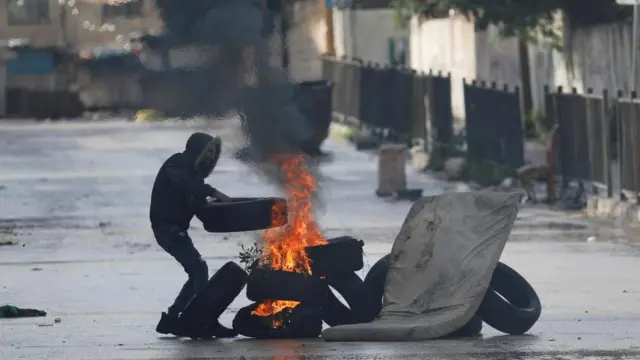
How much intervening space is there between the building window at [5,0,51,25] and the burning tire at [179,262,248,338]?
48.9 meters

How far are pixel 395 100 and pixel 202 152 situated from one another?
74.0ft

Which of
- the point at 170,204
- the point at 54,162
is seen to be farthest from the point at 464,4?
the point at 170,204

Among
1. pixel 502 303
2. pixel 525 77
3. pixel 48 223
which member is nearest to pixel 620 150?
pixel 48 223

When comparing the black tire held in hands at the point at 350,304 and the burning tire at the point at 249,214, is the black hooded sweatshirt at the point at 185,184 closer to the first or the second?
the burning tire at the point at 249,214

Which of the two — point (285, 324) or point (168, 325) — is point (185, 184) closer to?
point (168, 325)

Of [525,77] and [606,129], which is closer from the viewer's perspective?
[606,129]

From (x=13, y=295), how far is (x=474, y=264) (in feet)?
15.9

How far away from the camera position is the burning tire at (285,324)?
474 inches

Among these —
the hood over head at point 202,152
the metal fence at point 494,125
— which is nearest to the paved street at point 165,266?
the metal fence at point 494,125

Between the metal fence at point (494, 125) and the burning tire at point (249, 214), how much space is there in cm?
1293

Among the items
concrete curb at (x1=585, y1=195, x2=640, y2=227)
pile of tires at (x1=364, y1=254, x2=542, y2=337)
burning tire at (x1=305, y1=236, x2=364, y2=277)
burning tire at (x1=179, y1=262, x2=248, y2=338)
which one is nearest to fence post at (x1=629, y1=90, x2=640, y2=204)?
concrete curb at (x1=585, y1=195, x2=640, y2=227)

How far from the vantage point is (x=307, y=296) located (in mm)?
12023

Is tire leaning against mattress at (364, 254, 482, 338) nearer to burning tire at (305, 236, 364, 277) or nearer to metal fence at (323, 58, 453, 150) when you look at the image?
burning tire at (305, 236, 364, 277)

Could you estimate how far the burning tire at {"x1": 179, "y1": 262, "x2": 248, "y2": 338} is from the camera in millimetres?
12102
